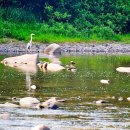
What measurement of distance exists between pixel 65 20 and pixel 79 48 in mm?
6283

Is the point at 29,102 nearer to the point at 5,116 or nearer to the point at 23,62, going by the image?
the point at 5,116

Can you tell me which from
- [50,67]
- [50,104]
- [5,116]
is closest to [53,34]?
[50,67]

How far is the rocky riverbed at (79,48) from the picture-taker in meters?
48.3

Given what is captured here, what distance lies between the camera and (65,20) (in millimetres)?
57156

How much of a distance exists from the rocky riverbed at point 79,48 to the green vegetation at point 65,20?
4.37 feet

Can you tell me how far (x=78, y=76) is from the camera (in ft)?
102

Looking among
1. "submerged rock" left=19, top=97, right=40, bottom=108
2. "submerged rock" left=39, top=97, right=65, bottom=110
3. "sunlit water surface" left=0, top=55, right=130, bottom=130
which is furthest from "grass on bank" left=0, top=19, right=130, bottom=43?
"submerged rock" left=39, top=97, right=65, bottom=110

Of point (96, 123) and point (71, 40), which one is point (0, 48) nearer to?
point (71, 40)

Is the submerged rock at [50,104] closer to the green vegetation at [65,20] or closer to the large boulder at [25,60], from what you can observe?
the large boulder at [25,60]

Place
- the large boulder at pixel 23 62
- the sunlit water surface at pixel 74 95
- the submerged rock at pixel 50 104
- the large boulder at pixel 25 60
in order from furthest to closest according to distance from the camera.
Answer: the large boulder at pixel 25 60
the large boulder at pixel 23 62
the submerged rock at pixel 50 104
the sunlit water surface at pixel 74 95

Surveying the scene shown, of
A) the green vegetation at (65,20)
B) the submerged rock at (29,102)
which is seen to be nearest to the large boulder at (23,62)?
the green vegetation at (65,20)

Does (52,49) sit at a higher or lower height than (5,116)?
lower

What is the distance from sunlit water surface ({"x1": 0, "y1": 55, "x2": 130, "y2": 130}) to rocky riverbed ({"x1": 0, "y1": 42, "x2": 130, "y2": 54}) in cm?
1081

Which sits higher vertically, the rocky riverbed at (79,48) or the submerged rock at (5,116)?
the submerged rock at (5,116)
